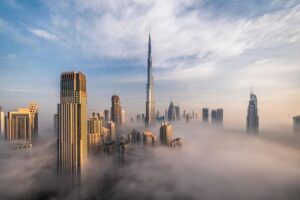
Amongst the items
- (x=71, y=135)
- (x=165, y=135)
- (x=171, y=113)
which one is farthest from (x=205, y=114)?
(x=71, y=135)

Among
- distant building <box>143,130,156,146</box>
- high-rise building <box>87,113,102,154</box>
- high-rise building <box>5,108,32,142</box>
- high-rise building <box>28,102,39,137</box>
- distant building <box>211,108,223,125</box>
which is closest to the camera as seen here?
high-rise building <box>87,113,102,154</box>

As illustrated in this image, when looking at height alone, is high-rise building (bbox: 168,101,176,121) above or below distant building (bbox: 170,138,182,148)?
above

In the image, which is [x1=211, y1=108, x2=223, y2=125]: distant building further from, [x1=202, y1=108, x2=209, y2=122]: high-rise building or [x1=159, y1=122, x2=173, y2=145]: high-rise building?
[x1=159, y1=122, x2=173, y2=145]: high-rise building

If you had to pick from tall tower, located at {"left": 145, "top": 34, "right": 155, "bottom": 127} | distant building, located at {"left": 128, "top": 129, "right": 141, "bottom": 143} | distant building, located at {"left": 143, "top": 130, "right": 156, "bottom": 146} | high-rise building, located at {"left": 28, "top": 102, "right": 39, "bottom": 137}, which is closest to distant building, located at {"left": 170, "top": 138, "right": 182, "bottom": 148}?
distant building, located at {"left": 143, "top": 130, "right": 156, "bottom": 146}

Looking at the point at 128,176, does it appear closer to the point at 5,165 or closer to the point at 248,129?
the point at 5,165

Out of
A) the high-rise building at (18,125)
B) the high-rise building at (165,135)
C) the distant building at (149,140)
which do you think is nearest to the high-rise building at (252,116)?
the high-rise building at (165,135)

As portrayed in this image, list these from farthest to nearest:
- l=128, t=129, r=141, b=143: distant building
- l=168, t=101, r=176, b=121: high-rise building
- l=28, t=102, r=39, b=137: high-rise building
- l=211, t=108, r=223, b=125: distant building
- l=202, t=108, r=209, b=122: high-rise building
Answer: l=168, t=101, r=176, b=121: high-rise building
l=202, t=108, r=209, b=122: high-rise building
l=211, t=108, r=223, b=125: distant building
l=128, t=129, r=141, b=143: distant building
l=28, t=102, r=39, b=137: high-rise building

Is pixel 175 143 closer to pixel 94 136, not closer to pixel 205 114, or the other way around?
pixel 94 136

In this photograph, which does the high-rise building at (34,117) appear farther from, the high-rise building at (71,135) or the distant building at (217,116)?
the distant building at (217,116)
